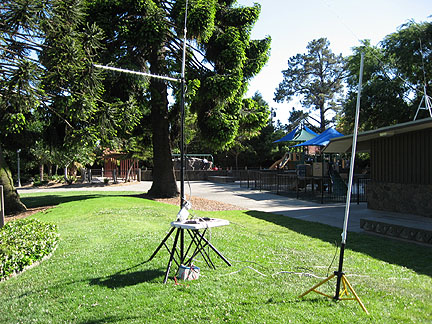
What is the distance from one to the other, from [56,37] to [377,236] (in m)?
12.7

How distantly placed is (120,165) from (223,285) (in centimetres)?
3880

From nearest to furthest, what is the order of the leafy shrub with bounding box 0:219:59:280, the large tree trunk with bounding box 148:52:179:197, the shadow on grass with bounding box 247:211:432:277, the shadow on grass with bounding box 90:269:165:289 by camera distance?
the shadow on grass with bounding box 90:269:165:289, the leafy shrub with bounding box 0:219:59:280, the shadow on grass with bounding box 247:211:432:277, the large tree trunk with bounding box 148:52:179:197

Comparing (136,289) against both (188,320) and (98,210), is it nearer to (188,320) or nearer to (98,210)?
(188,320)

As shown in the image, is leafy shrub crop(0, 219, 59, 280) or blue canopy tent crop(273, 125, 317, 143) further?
blue canopy tent crop(273, 125, 317, 143)

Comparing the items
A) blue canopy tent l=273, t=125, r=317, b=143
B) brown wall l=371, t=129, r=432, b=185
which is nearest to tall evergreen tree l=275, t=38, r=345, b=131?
blue canopy tent l=273, t=125, r=317, b=143

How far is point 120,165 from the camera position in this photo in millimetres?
41875

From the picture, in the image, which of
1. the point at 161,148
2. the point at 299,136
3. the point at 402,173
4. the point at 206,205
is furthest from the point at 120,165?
the point at 402,173

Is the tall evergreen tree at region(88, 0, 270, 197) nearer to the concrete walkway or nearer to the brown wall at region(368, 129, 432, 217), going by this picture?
the concrete walkway

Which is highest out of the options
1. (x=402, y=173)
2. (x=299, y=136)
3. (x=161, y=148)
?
(x=299, y=136)

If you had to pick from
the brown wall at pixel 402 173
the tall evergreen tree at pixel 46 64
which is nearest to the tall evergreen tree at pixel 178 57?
the tall evergreen tree at pixel 46 64

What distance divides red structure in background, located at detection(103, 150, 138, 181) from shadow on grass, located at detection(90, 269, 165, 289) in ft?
98.1

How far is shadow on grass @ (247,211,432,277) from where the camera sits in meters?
6.64

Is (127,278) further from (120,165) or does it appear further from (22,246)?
(120,165)

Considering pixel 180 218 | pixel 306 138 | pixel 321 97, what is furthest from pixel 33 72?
pixel 321 97
